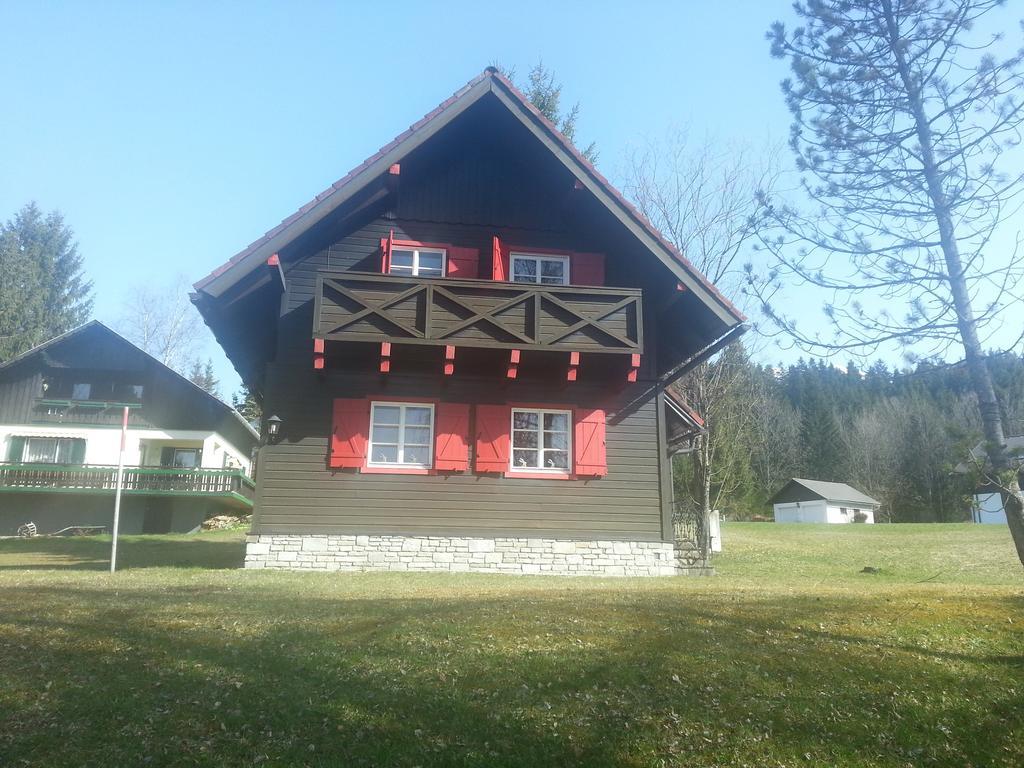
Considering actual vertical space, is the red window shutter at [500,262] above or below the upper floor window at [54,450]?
above

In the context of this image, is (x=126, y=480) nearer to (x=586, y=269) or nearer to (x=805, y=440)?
(x=586, y=269)

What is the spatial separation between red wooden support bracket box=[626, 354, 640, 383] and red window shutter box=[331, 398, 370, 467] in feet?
17.6

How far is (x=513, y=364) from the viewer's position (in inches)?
583

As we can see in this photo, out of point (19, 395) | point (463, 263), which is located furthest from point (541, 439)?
point (19, 395)

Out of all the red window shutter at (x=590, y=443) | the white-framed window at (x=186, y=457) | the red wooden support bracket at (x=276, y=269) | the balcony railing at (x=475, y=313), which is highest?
the red wooden support bracket at (x=276, y=269)

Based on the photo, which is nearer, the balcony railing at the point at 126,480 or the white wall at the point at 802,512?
the balcony railing at the point at 126,480

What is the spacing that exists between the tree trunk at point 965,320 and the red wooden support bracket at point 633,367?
21.7ft

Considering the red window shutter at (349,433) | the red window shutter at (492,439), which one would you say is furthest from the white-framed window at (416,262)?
the red window shutter at (492,439)

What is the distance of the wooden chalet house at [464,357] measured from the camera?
14.7m

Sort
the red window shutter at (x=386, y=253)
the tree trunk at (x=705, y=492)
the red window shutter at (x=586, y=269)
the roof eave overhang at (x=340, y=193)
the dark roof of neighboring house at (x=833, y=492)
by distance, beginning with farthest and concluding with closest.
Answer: the dark roof of neighboring house at (x=833, y=492), the tree trunk at (x=705, y=492), the red window shutter at (x=586, y=269), the red window shutter at (x=386, y=253), the roof eave overhang at (x=340, y=193)

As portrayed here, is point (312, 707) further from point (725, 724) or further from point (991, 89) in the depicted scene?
point (991, 89)

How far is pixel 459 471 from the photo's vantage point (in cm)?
1527

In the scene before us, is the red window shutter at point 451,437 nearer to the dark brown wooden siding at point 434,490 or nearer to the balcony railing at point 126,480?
the dark brown wooden siding at point 434,490

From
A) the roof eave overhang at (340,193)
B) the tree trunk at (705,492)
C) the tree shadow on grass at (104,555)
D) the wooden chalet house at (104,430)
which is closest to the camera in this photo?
the roof eave overhang at (340,193)
